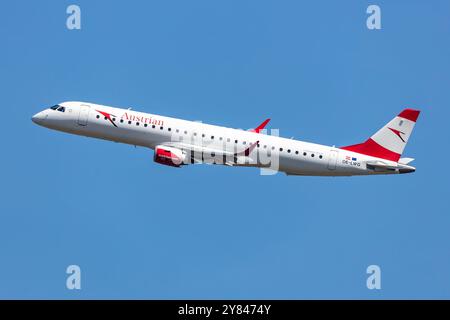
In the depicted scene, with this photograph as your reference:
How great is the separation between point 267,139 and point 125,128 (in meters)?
15.7

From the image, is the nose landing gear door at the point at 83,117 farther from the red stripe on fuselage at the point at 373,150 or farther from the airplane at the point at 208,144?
the red stripe on fuselage at the point at 373,150

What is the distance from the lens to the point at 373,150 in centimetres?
10312

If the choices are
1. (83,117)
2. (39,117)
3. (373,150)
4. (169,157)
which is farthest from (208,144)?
(39,117)

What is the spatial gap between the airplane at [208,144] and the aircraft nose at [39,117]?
0.46 ft

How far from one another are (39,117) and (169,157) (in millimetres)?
16406

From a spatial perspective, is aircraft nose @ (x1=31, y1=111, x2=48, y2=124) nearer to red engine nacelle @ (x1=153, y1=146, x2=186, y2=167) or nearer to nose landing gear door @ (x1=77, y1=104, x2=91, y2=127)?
nose landing gear door @ (x1=77, y1=104, x2=91, y2=127)

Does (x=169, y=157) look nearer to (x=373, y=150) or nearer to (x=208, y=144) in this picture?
(x=208, y=144)

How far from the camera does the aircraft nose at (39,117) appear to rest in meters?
103

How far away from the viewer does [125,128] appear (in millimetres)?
99500
